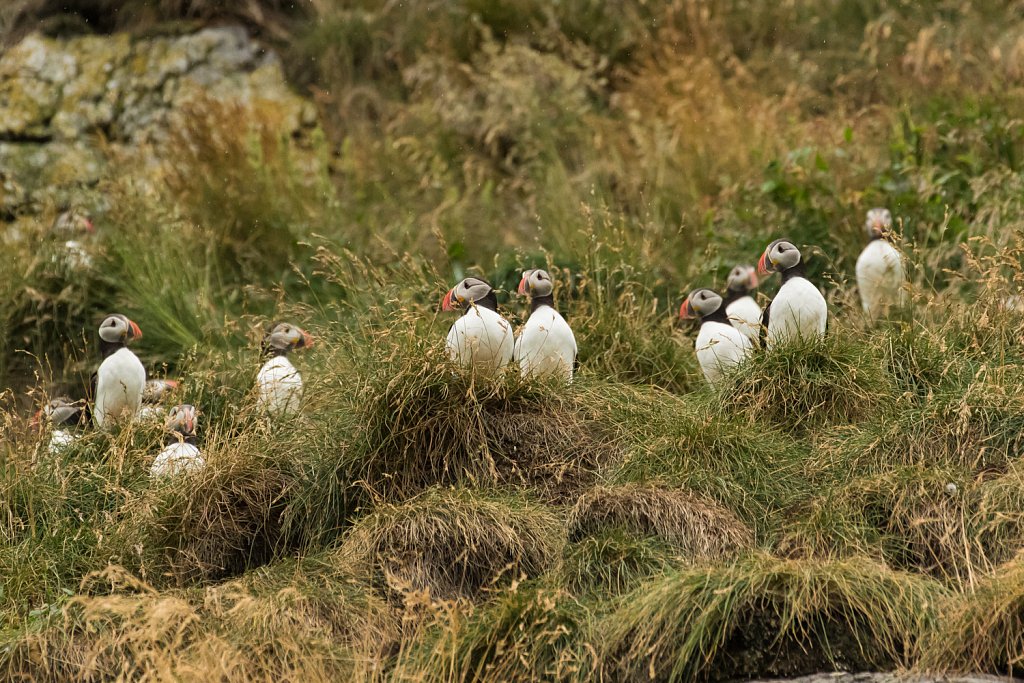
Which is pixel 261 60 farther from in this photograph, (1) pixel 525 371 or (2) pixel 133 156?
(1) pixel 525 371

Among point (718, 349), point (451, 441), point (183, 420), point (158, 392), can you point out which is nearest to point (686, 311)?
point (718, 349)

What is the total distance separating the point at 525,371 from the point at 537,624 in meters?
1.52

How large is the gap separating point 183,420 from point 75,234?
3.17 meters

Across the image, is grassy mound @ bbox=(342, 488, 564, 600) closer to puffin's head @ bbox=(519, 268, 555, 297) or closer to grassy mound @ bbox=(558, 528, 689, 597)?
grassy mound @ bbox=(558, 528, 689, 597)

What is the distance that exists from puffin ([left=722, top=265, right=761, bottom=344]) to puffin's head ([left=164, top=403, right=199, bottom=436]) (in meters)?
2.55

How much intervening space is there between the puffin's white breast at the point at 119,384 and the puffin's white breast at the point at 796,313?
9.50 feet

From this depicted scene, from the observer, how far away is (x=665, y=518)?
5.07 metres

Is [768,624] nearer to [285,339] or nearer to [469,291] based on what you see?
[469,291]

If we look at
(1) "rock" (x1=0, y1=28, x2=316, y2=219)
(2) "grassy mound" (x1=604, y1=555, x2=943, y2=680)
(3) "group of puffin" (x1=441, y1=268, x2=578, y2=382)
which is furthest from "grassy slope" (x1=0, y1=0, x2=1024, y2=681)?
(1) "rock" (x1=0, y1=28, x2=316, y2=219)

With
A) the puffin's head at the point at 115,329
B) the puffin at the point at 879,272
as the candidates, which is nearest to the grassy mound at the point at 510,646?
the puffin's head at the point at 115,329

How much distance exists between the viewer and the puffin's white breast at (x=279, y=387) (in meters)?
6.01

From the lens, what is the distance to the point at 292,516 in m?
5.45

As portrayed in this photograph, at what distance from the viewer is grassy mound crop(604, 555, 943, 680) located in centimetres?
440

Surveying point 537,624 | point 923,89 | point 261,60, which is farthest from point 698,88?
point 537,624
